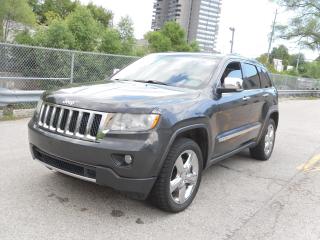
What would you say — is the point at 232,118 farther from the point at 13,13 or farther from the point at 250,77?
the point at 13,13

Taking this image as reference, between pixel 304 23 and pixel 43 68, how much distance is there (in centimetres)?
4059

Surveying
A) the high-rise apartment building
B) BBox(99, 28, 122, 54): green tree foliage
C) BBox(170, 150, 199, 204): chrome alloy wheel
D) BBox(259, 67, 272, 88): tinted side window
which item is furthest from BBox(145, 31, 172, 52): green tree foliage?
BBox(170, 150, 199, 204): chrome alloy wheel

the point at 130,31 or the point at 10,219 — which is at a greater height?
the point at 130,31

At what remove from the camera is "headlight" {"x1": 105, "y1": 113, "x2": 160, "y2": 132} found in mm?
3756

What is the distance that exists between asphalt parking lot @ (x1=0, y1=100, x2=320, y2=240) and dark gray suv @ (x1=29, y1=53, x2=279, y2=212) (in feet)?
1.02

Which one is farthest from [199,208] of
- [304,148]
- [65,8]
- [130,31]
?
[65,8]

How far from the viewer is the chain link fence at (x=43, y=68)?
891cm

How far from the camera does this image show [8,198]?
169 inches

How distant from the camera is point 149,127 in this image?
3789 millimetres

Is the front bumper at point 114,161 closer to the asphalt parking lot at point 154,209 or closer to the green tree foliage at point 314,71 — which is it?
the asphalt parking lot at point 154,209

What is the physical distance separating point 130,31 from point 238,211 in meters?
15.8

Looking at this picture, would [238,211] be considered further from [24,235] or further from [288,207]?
[24,235]

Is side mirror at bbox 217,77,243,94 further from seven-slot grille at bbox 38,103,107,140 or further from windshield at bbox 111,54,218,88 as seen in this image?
seven-slot grille at bbox 38,103,107,140

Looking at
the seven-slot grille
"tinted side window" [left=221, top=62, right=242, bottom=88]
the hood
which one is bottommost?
the seven-slot grille
